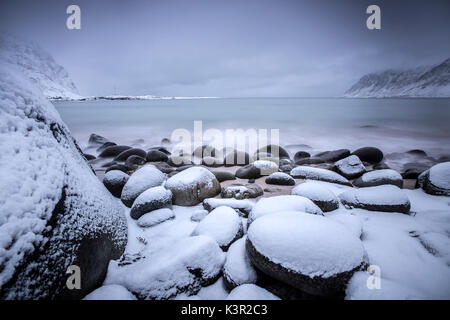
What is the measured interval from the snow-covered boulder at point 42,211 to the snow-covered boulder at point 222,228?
2.73 ft

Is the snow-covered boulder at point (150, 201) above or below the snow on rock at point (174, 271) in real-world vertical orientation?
above

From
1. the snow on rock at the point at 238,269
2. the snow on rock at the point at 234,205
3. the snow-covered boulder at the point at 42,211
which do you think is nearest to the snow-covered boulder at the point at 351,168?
the snow on rock at the point at 234,205

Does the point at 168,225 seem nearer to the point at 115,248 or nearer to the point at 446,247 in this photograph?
the point at 115,248

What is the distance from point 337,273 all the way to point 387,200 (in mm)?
1591

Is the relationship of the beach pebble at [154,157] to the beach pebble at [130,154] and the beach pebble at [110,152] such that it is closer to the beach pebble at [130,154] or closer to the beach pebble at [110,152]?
the beach pebble at [130,154]

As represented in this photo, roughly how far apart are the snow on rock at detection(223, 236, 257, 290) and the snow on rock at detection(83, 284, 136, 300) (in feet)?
2.19

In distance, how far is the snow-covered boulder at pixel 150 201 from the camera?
7.95ft

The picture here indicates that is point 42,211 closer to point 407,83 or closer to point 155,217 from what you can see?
point 155,217

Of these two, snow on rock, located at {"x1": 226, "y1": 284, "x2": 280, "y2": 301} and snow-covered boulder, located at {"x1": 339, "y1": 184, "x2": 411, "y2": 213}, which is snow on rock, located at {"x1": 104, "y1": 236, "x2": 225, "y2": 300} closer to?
snow on rock, located at {"x1": 226, "y1": 284, "x2": 280, "y2": 301}

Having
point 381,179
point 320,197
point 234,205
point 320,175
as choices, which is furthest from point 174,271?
point 381,179

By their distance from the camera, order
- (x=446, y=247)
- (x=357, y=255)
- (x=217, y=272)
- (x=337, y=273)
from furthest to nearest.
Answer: (x=446, y=247) < (x=217, y=272) < (x=357, y=255) < (x=337, y=273)

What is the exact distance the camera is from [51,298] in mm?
1180
